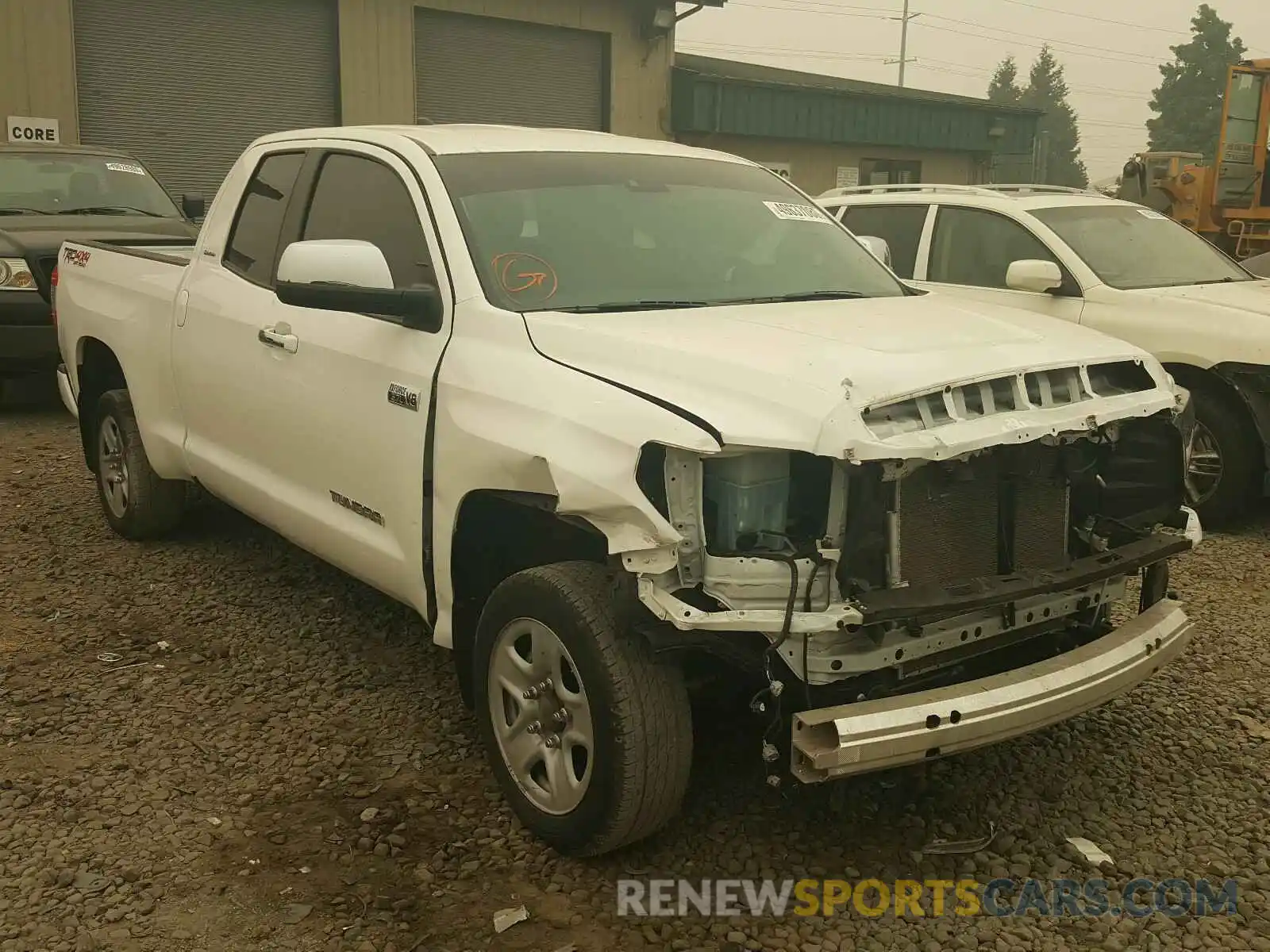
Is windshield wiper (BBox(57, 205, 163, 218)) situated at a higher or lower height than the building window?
lower

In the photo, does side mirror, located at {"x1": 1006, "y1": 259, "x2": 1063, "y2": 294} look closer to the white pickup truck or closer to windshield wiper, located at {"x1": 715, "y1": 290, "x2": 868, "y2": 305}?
the white pickup truck

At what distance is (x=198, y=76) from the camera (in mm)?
15586

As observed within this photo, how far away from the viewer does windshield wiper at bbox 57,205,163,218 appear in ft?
31.4

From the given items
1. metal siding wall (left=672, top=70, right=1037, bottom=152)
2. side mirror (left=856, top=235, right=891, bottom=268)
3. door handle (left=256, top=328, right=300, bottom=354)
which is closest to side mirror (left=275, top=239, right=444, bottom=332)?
door handle (left=256, top=328, right=300, bottom=354)

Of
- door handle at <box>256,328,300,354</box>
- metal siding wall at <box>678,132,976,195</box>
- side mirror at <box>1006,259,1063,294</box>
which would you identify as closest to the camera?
door handle at <box>256,328,300,354</box>

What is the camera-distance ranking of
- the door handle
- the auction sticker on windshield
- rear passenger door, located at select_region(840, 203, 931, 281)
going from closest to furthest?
the door handle < the auction sticker on windshield < rear passenger door, located at select_region(840, 203, 931, 281)

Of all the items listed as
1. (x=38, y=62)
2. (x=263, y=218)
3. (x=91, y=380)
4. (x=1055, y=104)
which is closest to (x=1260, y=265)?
(x=263, y=218)

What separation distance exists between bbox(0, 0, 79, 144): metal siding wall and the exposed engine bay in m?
13.8

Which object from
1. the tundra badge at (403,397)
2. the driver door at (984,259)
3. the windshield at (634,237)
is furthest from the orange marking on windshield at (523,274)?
the driver door at (984,259)

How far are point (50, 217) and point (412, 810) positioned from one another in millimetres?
7529

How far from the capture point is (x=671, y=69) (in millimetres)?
19484

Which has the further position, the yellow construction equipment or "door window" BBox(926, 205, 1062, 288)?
the yellow construction equipment

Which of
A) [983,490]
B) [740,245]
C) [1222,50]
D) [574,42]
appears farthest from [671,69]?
[1222,50]

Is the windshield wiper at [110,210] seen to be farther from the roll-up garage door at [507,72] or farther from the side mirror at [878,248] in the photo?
the roll-up garage door at [507,72]
